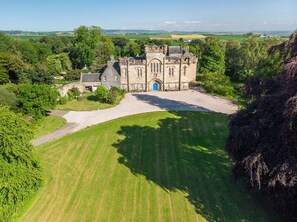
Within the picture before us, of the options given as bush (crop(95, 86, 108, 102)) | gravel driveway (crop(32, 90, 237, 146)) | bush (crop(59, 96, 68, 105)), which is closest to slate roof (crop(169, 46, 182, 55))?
gravel driveway (crop(32, 90, 237, 146))

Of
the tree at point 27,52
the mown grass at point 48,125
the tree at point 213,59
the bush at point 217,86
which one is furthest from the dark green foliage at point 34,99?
the tree at point 27,52

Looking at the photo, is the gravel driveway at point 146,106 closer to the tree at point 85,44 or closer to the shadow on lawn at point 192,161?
the shadow on lawn at point 192,161

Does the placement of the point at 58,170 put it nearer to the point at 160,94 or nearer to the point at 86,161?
the point at 86,161

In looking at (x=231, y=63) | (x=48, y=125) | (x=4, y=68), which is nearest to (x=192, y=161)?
(x=48, y=125)

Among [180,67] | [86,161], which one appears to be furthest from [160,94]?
[86,161]

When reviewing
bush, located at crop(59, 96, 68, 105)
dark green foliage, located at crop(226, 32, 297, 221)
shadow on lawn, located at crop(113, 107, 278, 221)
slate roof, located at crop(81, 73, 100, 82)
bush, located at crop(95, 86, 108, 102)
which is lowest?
shadow on lawn, located at crop(113, 107, 278, 221)

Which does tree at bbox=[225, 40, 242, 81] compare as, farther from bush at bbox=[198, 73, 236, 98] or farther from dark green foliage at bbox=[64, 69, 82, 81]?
dark green foliage at bbox=[64, 69, 82, 81]

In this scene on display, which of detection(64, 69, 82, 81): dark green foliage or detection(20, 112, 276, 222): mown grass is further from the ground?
detection(64, 69, 82, 81): dark green foliage

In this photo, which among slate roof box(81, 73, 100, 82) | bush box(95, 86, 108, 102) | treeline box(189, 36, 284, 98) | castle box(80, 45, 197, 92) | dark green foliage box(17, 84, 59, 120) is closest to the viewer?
dark green foliage box(17, 84, 59, 120)
